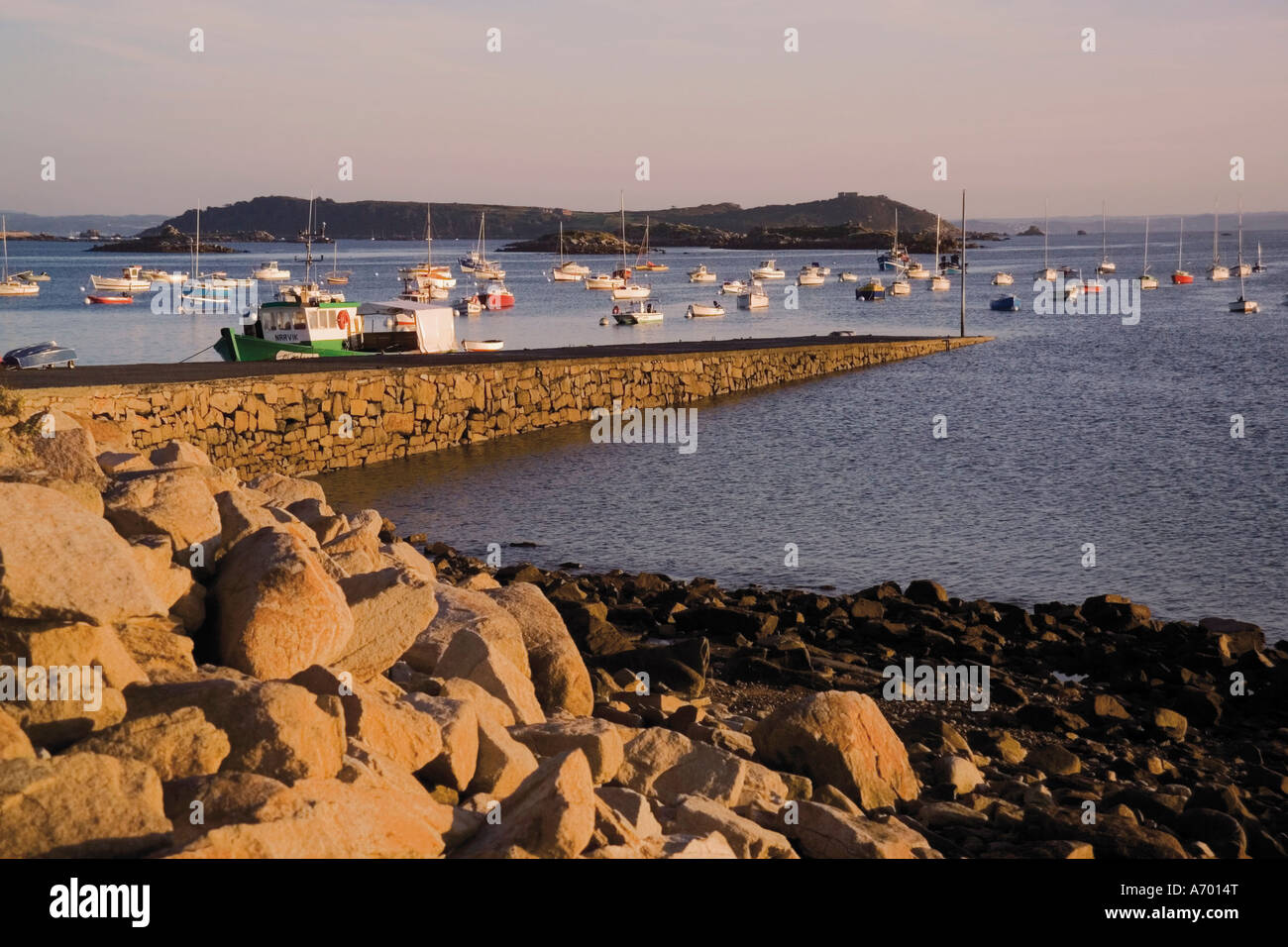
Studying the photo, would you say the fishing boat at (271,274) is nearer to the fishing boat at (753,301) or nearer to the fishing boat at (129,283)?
the fishing boat at (129,283)

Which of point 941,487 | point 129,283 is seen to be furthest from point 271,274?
point 941,487

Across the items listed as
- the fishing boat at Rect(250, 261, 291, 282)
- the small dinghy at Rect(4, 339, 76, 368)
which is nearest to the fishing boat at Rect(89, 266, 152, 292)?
the fishing boat at Rect(250, 261, 291, 282)

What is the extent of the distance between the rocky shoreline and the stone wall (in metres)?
12.4

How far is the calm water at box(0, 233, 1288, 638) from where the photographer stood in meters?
19.1

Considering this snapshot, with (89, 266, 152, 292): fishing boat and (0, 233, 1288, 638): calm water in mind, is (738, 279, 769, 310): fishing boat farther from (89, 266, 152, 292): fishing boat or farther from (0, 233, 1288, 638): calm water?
(89, 266, 152, 292): fishing boat

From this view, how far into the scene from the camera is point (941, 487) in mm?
26531

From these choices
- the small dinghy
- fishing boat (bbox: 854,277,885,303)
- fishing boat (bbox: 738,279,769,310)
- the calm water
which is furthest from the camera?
fishing boat (bbox: 854,277,885,303)

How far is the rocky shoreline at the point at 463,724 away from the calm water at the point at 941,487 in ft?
20.0

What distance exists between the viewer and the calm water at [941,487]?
19.1 meters

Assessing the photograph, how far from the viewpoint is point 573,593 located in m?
15.1

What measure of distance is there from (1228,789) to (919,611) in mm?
6059

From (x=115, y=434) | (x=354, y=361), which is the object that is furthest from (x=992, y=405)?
(x=115, y=434)

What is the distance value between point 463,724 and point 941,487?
67.9 ft
